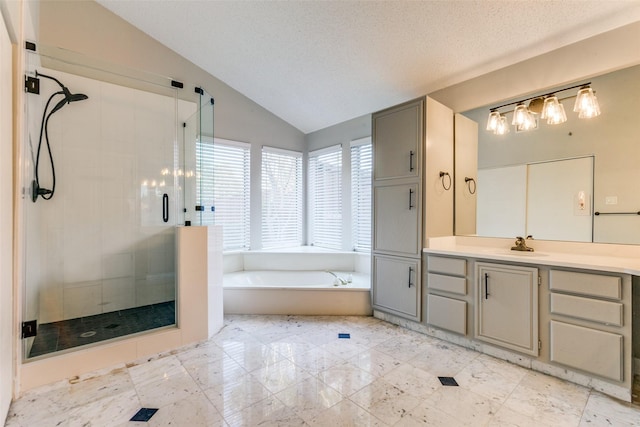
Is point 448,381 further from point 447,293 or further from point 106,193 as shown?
point 106,193

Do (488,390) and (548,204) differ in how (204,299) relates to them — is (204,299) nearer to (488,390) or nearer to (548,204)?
(488,390)

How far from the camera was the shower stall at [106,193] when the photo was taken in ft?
8.47

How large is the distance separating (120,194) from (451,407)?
3.62 m

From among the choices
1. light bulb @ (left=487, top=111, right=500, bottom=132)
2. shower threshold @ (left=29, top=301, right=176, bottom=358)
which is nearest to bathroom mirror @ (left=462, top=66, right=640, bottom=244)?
light bulb @ (left=487, top=111, right=500, bottom=132)

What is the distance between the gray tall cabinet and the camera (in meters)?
2.79

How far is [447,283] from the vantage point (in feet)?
8.59

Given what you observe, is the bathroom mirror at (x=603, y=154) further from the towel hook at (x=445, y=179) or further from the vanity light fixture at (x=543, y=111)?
the towel hook at (x=445, y=179)

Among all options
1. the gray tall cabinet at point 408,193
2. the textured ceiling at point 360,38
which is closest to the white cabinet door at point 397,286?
the gray tall cabinet at point 408,193

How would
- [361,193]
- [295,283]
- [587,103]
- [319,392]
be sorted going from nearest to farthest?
[319,392] → [587,103] → [295,283] → [361,193]

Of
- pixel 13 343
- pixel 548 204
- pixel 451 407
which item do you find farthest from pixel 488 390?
pixel 13 343

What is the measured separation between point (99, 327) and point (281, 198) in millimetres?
2753

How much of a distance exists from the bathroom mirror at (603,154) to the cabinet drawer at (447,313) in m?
0.93

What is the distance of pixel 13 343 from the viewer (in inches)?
72.5

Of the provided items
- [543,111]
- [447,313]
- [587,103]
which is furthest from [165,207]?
[587,103]
